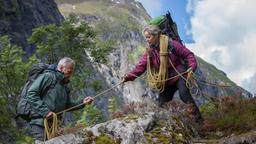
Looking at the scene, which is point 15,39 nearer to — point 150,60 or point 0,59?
point 0,59

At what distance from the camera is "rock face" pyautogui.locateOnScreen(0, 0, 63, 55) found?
72500 millimetres

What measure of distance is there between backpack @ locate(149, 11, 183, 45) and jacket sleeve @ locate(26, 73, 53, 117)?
2.27m

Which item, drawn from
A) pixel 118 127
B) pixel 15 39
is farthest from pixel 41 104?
pixel 15 39

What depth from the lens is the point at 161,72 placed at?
8539 millimetres

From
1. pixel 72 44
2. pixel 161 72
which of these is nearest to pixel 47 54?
pixel 72 44

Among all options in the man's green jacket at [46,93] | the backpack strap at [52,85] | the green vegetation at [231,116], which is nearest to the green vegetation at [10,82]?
the green vegetation at [231,116]

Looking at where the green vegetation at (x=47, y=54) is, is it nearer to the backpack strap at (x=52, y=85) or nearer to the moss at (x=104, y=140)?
the backpack strap at (x=52, y=85)

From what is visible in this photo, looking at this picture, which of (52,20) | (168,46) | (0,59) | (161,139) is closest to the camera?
(161,139)

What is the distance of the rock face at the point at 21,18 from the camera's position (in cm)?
7250

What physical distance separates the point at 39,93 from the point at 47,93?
162 millimetres

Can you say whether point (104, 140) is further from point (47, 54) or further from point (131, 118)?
point (47, 54)

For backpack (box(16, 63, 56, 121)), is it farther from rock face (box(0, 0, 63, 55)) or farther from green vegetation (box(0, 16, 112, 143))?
rock face (box(0, 0, 63, 55))

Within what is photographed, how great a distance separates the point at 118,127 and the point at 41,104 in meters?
1.50

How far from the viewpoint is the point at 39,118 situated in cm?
751
